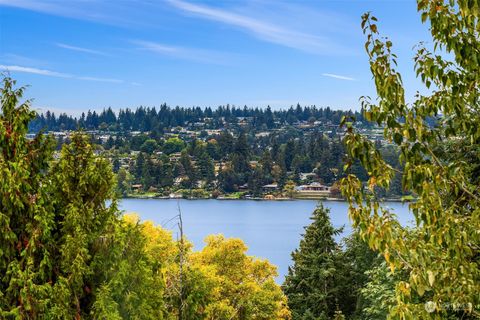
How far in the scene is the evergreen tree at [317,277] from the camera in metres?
26.5

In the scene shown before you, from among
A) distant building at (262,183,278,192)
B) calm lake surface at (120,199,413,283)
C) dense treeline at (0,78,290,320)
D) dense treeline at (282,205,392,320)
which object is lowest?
calm lake surface at (120,199,413,283)

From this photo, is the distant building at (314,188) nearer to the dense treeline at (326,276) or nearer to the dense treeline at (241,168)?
the dense treeline at (241,168)

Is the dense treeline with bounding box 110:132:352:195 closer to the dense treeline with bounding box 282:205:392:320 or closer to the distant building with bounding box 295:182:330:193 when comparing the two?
the distant building with bounding box 295:182:330:193

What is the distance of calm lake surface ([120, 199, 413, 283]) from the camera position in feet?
213

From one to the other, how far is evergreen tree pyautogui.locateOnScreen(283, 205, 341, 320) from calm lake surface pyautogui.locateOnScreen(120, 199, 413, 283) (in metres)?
20.6

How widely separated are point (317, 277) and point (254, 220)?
206 ft

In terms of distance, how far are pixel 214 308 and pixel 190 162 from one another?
12545 centimetres

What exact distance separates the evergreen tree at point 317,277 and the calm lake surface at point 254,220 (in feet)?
67.7

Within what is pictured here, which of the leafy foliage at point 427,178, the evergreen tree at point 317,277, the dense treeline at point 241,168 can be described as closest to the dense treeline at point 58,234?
the leafy foliage at point 427,178

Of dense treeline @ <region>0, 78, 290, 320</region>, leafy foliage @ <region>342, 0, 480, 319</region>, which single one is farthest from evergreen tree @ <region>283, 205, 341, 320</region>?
leafy foliage @ <region>342, 0, 480, 319</region>

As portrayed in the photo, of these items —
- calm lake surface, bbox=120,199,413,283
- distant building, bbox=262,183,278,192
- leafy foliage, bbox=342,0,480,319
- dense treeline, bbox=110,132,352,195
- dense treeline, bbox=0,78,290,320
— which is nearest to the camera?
leafy foliage, bbox=342,0,480,319

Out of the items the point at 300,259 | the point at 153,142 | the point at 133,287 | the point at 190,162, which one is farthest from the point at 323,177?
the point at 133,287

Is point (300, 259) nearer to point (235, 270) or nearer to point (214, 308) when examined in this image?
point (235, 270)

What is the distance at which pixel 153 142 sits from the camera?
182 m
